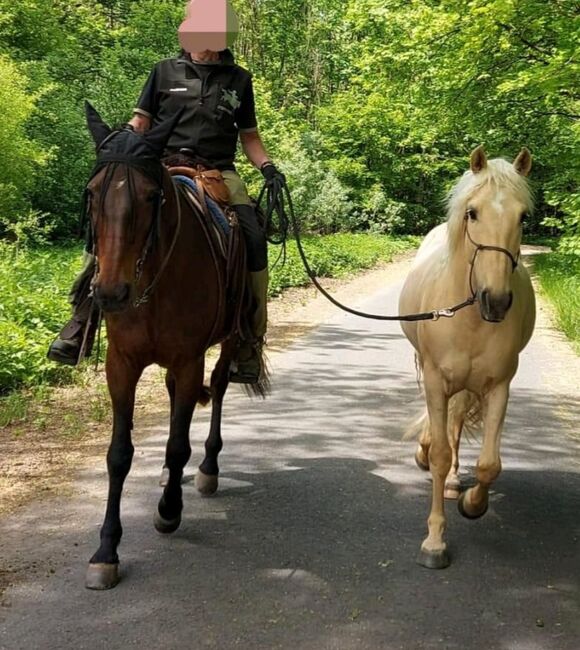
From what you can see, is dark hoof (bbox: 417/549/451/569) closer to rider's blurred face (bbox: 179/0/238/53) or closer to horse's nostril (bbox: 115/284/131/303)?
horse's nostril (bbox: 115/284/131/303)

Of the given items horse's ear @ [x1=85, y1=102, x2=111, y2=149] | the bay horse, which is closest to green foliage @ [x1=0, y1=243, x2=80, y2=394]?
the bay horse

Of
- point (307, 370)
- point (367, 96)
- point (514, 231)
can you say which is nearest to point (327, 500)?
point (514, 231)

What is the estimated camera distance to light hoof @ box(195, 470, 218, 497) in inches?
189

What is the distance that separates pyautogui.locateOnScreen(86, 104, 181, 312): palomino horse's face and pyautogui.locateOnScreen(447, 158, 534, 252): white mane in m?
1.57

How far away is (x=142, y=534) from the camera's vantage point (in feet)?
13.3

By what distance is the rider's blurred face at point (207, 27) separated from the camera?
420 centimetres

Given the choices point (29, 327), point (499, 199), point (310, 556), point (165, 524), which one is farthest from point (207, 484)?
point (29, 327)

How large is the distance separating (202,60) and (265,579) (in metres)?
3.08

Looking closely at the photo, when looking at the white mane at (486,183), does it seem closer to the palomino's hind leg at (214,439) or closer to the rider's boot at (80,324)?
the palomino's hind leg at (214,439)

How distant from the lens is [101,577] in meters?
3.39

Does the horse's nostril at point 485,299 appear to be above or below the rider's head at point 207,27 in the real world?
below

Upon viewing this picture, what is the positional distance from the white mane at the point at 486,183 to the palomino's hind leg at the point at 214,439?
1882 millimetres

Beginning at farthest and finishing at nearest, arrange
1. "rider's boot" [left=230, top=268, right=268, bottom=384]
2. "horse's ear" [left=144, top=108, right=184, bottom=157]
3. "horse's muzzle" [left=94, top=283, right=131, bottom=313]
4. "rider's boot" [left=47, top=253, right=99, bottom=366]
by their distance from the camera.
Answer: "rider's boot" [left=230, top=268, right=268, bottom=384]
"rider's boot" [left=47, top=253, right=99, bottom=366]
"horse's ear" [left=144, top=108, right=184, bottom=157]
"horse's muzzle" [left=94, top=283, right=131, bottom=313]

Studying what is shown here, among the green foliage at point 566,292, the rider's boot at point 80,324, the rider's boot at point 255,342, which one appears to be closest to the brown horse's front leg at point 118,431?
the rider's boot at point 80,324
